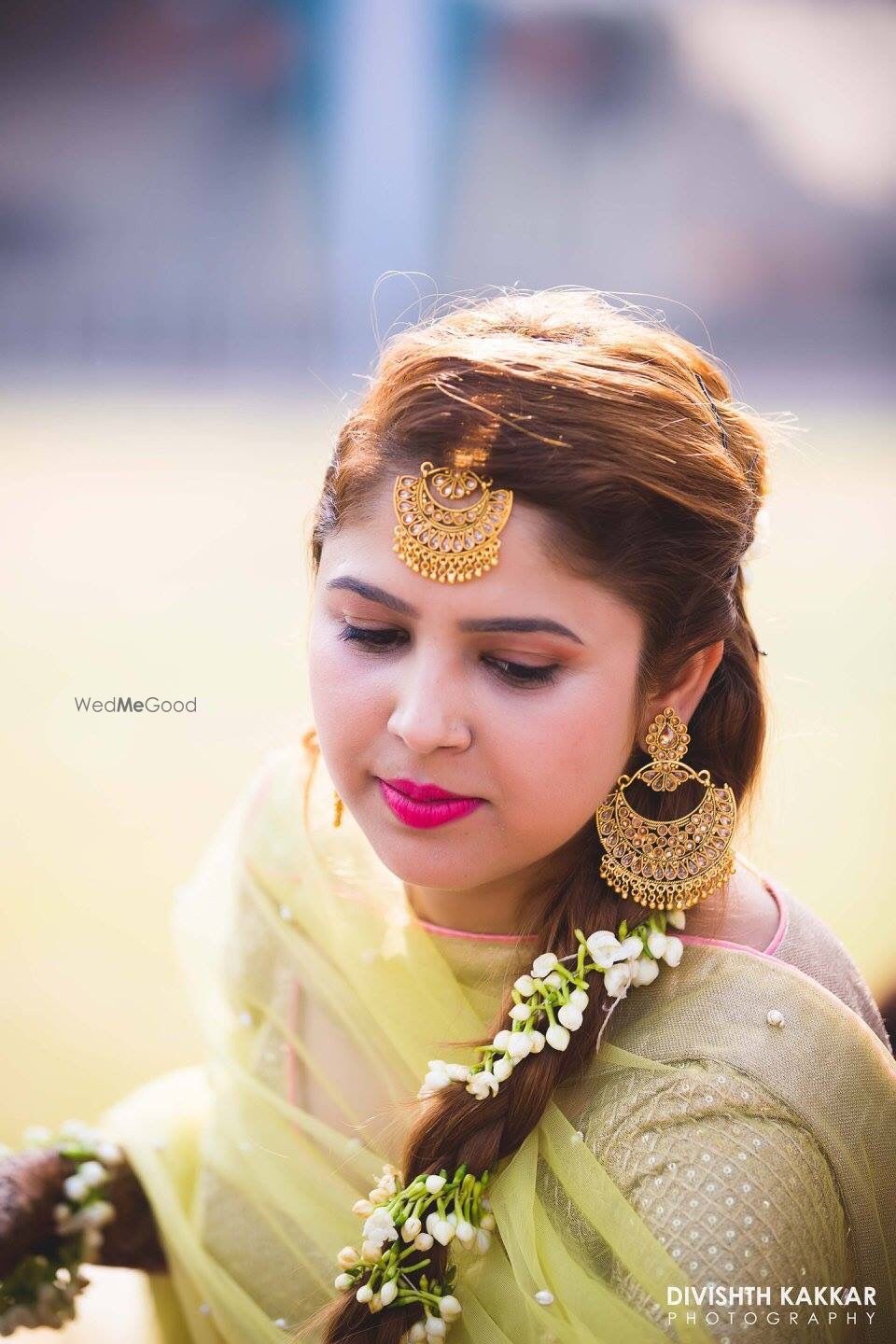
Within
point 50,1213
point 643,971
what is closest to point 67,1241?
point 50,1213

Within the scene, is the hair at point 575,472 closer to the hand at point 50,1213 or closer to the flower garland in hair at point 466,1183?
the flower garland in hair at point 466,1183

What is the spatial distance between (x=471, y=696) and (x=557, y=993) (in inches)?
11.5

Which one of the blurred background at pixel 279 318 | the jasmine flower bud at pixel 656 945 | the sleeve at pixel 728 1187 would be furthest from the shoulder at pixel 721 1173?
the blurred background at pixel 279 318

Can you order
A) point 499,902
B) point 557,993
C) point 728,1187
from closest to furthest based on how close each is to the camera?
1. point 728,1187
2. point 557,993
3. point 499,902

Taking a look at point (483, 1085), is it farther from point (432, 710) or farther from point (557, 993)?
point (432, 710)

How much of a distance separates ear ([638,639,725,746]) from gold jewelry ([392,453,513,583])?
239mm

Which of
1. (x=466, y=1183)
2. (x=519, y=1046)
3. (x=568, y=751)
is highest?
(x=568, y=751)

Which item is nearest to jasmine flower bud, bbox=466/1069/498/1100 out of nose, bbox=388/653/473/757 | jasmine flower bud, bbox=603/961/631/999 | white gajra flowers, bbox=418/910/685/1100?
white gajra flowers, bbox=418/910/685/1100

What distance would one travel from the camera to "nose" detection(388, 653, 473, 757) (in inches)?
34.4

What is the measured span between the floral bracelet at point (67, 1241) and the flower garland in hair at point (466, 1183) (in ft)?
1.16

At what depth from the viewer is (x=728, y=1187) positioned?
33.9 inches

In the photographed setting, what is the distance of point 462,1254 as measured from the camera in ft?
3.12

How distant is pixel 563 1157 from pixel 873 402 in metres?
1.70

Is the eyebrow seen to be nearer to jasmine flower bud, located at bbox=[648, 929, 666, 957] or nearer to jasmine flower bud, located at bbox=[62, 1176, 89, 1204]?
jasmine flower bud, located at bbox=[648, 929, 666, 957]
